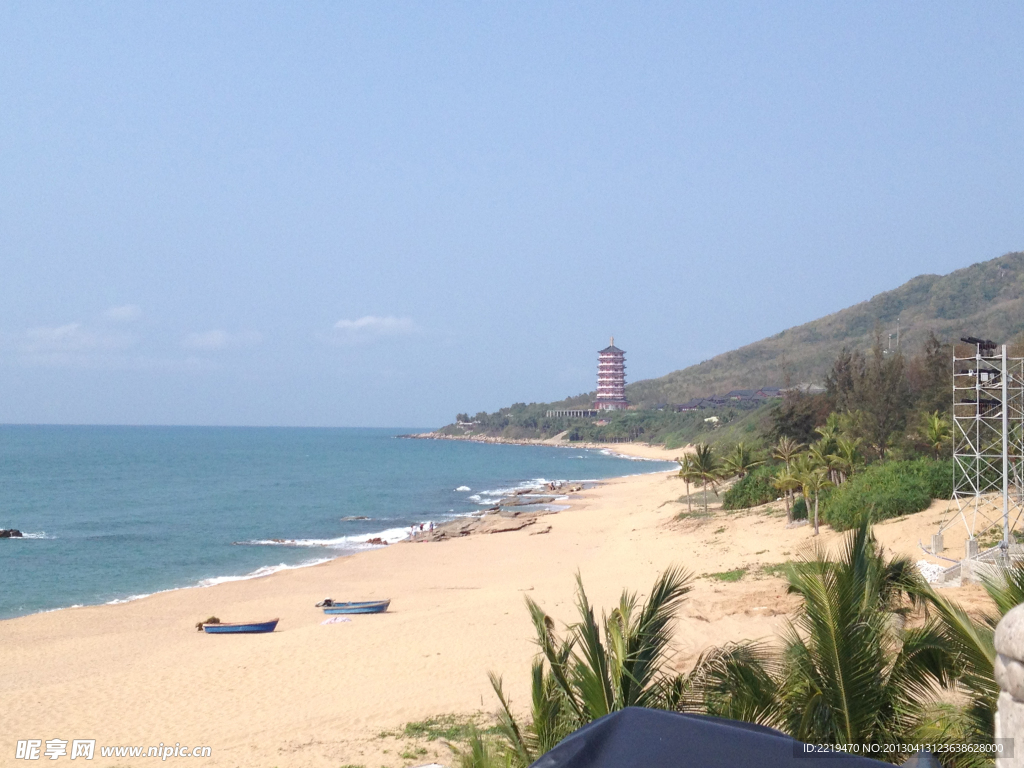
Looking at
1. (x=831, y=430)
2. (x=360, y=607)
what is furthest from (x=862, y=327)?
(x=360, y=607)

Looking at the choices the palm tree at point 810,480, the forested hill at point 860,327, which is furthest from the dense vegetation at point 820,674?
the forested hill at point 860,327

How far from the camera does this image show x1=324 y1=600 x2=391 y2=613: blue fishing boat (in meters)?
22.1

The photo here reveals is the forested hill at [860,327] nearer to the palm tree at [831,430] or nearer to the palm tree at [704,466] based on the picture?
the palm tree at [831,430]

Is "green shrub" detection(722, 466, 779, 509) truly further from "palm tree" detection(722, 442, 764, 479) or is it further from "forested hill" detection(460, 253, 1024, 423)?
"forested hill" detection(460, 253, 1024, 423)

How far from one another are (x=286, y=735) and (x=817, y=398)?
40.7 m

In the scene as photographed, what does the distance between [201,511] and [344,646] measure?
37.1m

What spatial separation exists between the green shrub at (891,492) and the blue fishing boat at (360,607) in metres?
12.9

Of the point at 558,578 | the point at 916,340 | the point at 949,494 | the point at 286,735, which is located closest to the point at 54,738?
the point at 286,735

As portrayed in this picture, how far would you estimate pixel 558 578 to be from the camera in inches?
1017

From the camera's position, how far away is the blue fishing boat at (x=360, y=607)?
22.1 metres

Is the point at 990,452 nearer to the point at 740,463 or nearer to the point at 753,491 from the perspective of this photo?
the point at 753,491

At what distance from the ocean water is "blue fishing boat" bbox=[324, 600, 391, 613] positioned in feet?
29.9

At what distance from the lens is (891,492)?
24.7 meters

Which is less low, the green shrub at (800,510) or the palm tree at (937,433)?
the palm tree at (937,433)
